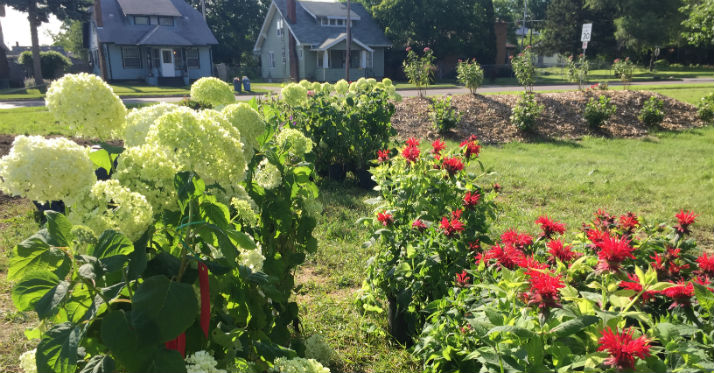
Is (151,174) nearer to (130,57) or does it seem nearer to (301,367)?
(301,367)

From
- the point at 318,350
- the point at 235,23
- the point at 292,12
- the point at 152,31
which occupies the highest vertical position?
the point at 235,23

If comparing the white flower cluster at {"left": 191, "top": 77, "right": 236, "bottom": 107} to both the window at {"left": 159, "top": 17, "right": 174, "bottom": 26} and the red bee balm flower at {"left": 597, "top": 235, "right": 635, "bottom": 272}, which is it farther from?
the window at {"left": 159, "top": 17, "right": 174, "bottom": 26}

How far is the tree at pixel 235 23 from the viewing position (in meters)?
41.3

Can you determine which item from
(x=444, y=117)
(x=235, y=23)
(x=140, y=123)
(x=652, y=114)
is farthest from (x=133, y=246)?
(x=235, y=23)

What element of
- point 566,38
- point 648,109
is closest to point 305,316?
point 648,109

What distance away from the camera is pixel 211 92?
2.48 meters

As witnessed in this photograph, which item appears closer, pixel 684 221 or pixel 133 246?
pixel 133 246

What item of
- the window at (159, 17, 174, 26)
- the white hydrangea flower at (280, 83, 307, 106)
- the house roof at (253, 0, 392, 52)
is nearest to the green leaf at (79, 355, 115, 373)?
the white hydrangea flower at (280, 83, 307, 106)

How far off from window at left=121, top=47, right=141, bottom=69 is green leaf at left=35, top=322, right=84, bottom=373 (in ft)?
113

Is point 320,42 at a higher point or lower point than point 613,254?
higher

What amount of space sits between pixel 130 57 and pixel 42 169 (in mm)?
34645

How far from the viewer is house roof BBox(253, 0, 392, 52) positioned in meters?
32.4

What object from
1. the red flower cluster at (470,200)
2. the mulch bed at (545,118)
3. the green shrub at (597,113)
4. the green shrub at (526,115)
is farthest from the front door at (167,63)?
the red flower cluster at (470,200)

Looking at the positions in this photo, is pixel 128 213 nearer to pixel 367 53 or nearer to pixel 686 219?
pixel 686 219
